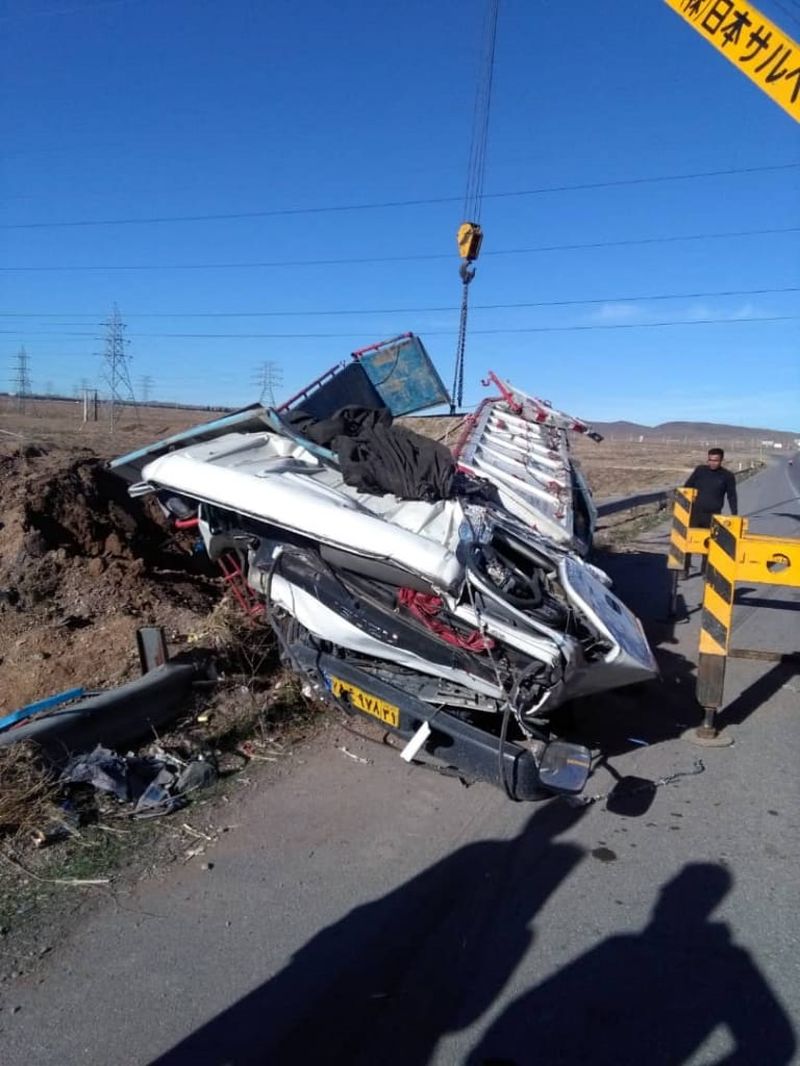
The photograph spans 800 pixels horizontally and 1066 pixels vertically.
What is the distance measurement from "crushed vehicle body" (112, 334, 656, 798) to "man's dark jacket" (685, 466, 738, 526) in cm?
554

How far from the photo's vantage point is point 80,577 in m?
6.99

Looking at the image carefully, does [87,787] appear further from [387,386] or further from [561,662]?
[387,386]

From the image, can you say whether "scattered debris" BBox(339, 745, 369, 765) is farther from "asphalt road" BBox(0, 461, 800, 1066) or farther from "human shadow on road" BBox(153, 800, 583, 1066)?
"human shadow on road" BBox(153, 800, 583, 1066)

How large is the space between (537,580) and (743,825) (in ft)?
5.47

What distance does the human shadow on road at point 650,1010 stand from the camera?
9.19ft

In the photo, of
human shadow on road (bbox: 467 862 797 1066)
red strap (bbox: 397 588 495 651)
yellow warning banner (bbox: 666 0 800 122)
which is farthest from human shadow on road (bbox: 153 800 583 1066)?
yellow warning banner (bbox: 666 0 800 122)

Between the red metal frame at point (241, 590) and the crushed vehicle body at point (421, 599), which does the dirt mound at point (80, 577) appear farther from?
the crushed vehicle body at point (421, 599)

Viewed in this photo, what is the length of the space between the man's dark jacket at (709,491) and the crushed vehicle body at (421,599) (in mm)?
5538

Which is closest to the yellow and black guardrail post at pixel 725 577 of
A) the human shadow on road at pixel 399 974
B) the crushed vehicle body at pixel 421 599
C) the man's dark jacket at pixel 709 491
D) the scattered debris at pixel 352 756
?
the crushed vehicle body at pixel 421 599

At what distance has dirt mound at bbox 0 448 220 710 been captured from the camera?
582 cm

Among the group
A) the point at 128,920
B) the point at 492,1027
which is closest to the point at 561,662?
the point at 492,1027

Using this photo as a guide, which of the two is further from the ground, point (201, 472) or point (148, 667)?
point (201, 472)

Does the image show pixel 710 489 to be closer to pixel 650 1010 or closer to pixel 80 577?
pixel 80 577

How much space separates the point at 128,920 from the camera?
3.43m
